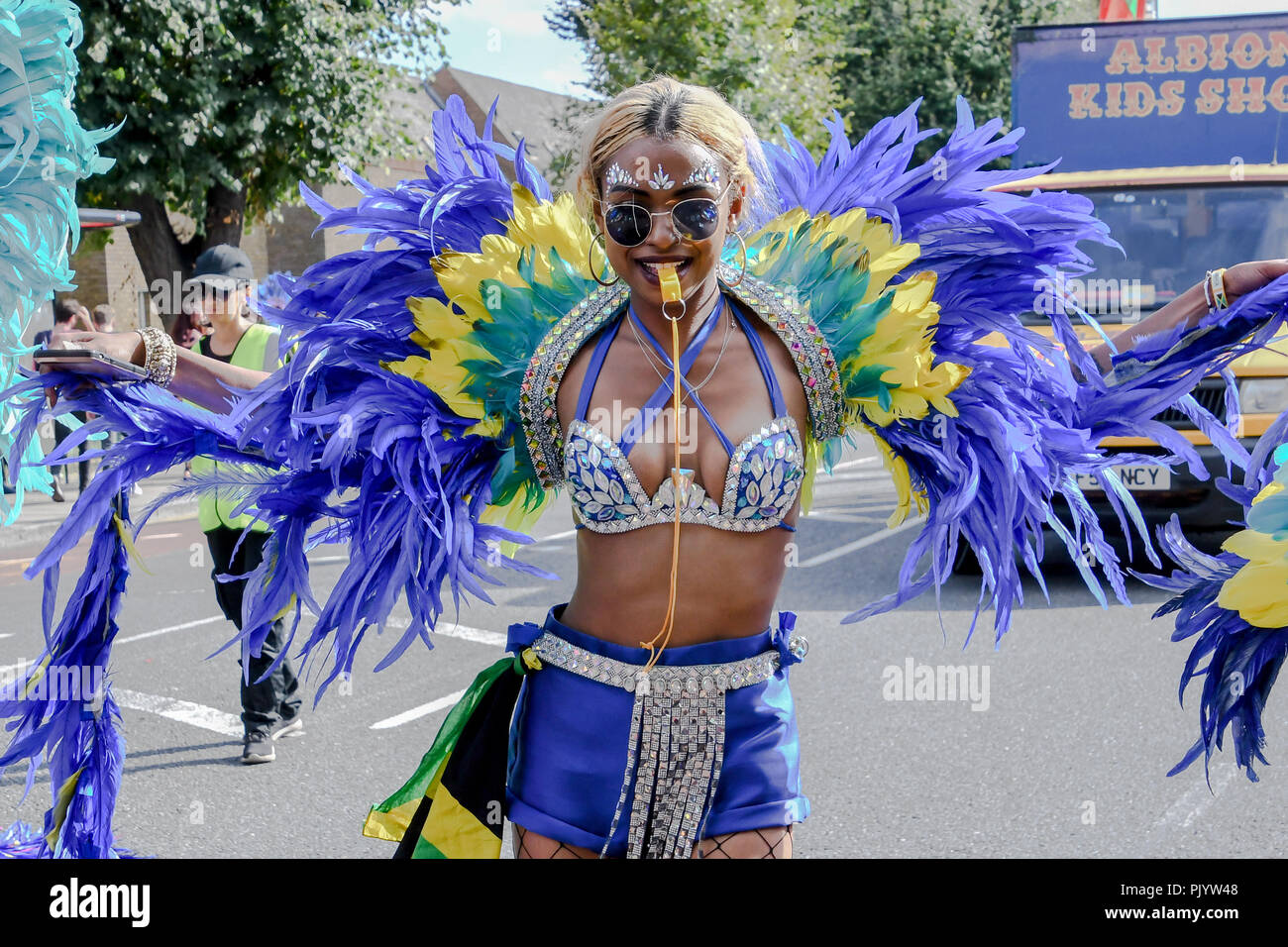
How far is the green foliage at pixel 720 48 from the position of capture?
629 inches

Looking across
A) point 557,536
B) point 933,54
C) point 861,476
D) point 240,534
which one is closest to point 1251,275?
point 240,534

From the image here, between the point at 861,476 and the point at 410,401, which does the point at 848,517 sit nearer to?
the point at 861,476

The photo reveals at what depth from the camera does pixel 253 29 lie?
39.8 ft

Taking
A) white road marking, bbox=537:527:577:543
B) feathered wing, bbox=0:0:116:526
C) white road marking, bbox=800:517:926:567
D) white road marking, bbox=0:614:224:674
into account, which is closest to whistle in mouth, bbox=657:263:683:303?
feathered wing, bbox=0:0:116:526

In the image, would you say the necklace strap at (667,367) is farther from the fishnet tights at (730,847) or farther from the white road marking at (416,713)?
the white road marking at (416,713)

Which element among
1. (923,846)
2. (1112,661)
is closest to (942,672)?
(1112,661)

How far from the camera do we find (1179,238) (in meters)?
7.19

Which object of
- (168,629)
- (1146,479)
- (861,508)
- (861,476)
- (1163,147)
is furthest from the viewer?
(861,476)

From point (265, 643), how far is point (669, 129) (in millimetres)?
3145

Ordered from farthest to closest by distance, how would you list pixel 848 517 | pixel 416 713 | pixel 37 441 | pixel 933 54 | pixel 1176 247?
1. pixel 933 54
2. pixel 848 517
3. pixel 1176 247
4. pixel 416 713
5. pixel 37 441

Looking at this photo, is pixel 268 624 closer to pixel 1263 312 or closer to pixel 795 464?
pixel 795 464

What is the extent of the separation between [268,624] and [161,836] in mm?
1996

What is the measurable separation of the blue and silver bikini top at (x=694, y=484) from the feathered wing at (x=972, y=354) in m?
0.22
